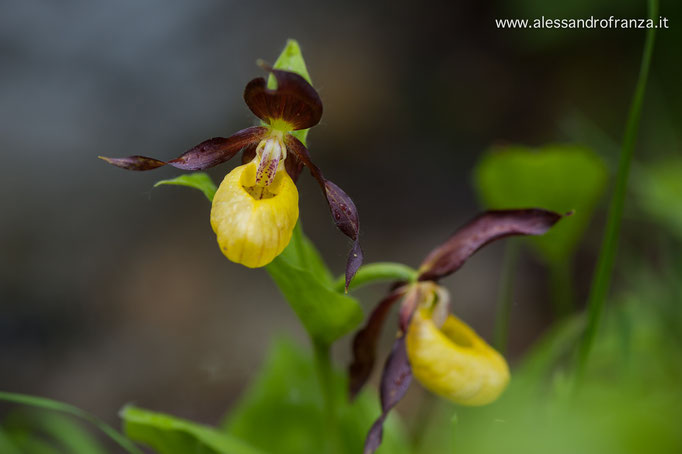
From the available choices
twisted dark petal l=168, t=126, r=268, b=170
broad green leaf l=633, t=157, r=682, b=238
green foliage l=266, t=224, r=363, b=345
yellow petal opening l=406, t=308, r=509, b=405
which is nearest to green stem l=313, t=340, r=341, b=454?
green foliage l=266, t=224, r=363, b=345

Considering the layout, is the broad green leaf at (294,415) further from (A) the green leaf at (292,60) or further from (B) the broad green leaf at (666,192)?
(B) the broad green leaf at (666,192)

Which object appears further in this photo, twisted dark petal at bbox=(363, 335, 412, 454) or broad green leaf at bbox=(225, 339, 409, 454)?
broad green leaf at bbox=(225, 339, 409, 454)

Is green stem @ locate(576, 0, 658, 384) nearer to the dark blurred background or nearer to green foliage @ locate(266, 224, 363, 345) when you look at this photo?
green foliage @ locate(266, 224, 363, 345)

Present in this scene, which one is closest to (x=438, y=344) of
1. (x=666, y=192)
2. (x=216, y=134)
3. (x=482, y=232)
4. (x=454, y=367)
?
(x=454, y=367)

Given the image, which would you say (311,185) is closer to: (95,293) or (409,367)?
(95,293)

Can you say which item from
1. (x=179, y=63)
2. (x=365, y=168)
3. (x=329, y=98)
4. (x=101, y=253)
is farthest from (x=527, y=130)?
(x=101, y=253)

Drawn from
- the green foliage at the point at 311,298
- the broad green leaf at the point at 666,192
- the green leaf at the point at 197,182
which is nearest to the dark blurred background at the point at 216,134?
the broad green leaf at the point at 666,192

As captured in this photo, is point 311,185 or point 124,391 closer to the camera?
point 124,391
